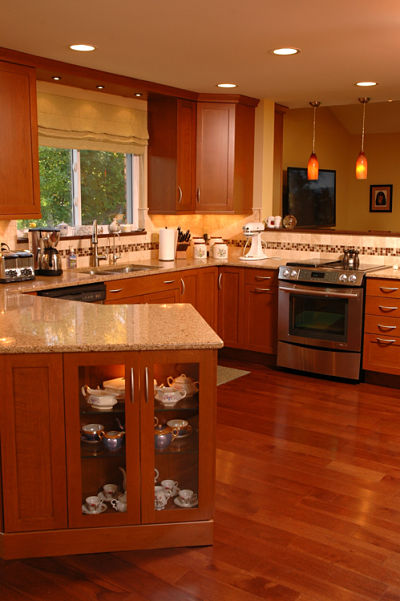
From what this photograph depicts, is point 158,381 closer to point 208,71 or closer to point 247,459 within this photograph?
point 247,459

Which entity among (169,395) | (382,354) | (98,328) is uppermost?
(98,328)

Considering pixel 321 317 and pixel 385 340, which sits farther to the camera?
pixel 321 317

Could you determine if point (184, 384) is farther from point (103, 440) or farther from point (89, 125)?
point (89, 125)

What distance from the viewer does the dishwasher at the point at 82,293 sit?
429 centimetres

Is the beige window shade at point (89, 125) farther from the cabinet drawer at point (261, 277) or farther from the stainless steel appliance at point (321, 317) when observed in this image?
the stainless steel appliance at point (321, 317)

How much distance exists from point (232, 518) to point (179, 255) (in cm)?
341

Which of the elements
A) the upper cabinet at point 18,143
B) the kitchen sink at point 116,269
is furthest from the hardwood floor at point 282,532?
the upper cabinet at point 18,143

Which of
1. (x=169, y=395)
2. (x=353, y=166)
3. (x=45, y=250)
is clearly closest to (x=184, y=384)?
→ (x=169, y=395)

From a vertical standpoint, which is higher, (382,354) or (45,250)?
(45,250)

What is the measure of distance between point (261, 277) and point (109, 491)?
3291 millimetres

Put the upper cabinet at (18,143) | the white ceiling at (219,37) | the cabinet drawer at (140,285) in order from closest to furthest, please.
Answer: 1. the white ceiling at (219,37)
2. the upper cabinet at (18,143)
3. the cabinet drawer at (140,285)

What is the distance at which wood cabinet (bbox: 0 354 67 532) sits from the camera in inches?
96.6

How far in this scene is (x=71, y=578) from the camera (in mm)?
2461

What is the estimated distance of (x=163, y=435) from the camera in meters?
2.60
